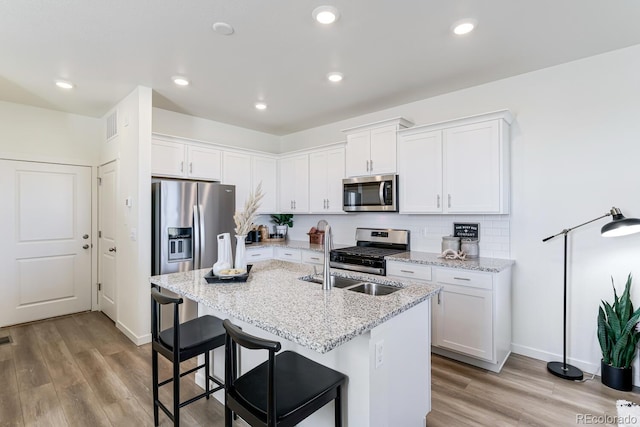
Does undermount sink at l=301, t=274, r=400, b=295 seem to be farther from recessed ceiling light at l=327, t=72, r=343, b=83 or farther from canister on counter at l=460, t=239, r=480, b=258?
recessed ceiling light at l=327, t=72, r=343, b=83

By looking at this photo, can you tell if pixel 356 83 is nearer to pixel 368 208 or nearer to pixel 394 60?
pixel 394 60

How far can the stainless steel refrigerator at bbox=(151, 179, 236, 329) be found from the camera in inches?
134

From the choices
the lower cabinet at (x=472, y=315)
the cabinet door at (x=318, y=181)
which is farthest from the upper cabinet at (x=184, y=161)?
the lower cabinet at (x=472, y=315)

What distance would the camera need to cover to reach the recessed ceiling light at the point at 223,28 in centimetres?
224

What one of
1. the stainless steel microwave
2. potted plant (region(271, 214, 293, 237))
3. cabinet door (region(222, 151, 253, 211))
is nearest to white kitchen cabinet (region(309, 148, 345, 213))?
the stainless steel microwave

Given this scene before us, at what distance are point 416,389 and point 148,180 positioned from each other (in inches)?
124

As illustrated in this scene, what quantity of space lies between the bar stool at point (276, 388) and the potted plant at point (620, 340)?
2.35 metres

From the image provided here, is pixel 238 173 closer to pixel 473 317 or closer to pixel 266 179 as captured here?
pixel 266 179

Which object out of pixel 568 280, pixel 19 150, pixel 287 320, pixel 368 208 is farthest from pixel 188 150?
pixel 568 280

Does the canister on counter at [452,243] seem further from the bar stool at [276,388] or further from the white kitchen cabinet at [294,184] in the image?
the bar stool at [276,388]

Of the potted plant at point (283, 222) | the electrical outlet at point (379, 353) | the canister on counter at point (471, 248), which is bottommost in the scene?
the electrical outlet at point (379, 353)

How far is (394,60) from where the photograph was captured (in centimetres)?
280

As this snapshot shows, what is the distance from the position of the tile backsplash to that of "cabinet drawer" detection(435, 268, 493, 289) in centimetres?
59

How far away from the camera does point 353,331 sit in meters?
1.32
